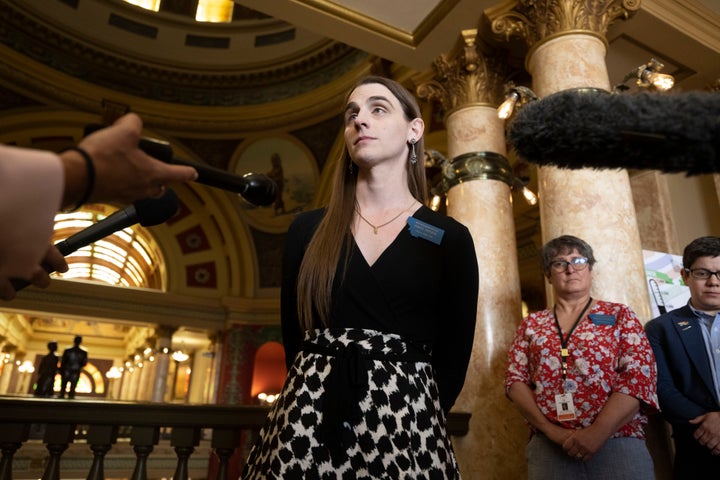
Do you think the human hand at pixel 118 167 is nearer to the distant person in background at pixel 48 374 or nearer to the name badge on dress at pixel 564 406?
the name badge on dress at pixel 564 406

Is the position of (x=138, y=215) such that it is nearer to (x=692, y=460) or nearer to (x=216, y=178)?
(x=216, y=178)

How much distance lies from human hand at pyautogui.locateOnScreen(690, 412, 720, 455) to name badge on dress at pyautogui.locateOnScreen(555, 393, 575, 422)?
0.70m

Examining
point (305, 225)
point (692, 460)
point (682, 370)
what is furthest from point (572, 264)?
point (305, 225)

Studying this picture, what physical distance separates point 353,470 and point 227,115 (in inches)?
560

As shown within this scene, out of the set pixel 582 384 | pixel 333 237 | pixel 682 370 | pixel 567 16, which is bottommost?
pixel 582 384

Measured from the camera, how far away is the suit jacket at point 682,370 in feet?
9.02

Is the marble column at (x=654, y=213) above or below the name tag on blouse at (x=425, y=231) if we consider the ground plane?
above

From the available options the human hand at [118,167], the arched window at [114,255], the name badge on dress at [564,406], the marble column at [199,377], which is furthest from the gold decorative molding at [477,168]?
the marble column at [199,377]

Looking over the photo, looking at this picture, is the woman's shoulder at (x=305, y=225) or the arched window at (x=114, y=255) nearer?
the woman's shoulder at (x=305, y=225)

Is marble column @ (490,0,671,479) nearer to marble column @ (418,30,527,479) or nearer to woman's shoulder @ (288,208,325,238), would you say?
marble column @ (418,30,527,479)

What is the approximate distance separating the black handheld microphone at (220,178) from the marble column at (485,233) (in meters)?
3.83

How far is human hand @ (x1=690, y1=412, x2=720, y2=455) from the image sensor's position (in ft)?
8.48

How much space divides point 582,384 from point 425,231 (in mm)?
1579

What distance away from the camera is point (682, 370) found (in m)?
2.86
